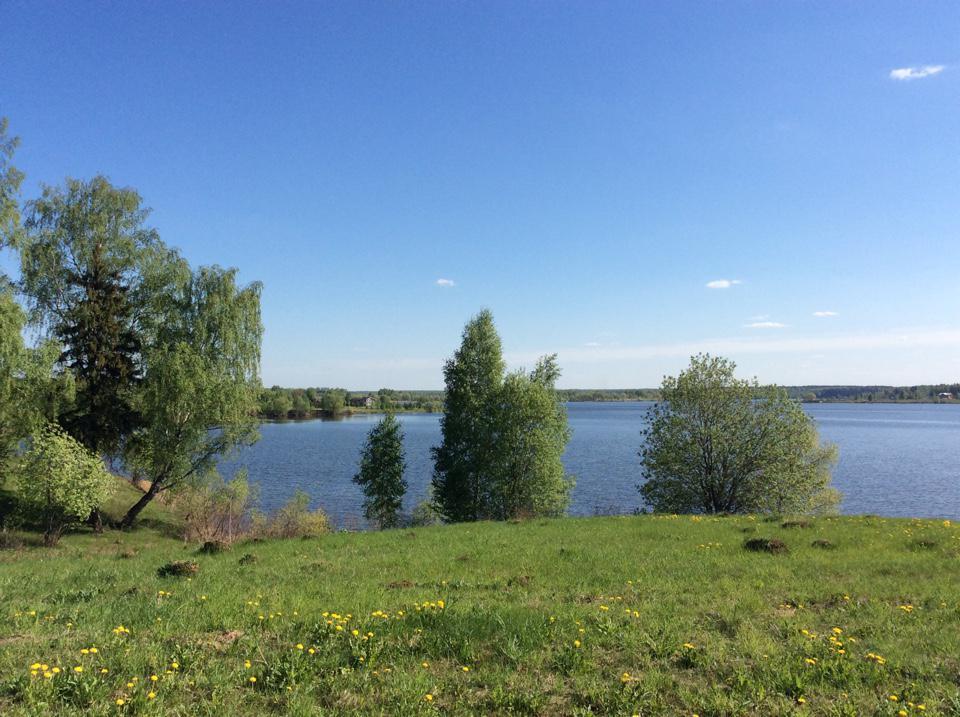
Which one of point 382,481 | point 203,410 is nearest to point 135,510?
point 203,410

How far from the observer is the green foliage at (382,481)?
42.0 metres

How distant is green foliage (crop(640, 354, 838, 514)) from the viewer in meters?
35.4

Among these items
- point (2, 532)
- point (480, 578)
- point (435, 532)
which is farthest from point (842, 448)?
point (2, 532)

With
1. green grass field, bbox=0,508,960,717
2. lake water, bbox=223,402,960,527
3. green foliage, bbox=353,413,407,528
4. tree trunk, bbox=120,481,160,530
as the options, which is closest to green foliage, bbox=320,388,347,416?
lake water, bbox=223,402,960,527

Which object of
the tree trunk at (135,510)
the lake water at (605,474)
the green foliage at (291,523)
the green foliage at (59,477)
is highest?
the green foliage at (59,477)

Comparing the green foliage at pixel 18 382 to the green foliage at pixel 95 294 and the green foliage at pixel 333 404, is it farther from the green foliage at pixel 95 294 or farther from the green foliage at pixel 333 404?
the green foliage at pixel 333 404

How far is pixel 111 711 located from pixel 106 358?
A: 95.1 ft

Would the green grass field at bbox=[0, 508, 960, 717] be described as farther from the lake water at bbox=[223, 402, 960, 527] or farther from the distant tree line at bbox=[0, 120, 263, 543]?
the lake water at bbox=[223, 402, 960, 527]

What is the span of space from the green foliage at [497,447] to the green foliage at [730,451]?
253 inches

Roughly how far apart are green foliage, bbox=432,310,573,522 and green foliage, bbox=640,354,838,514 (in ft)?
21.1

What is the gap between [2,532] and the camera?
79.5ft

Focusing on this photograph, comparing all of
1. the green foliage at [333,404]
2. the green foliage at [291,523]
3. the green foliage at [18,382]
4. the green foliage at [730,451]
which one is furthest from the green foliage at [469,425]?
Answer: the green foliage at [333,404]

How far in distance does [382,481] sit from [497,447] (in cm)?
959

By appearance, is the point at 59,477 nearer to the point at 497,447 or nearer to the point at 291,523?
the point at 291,523
